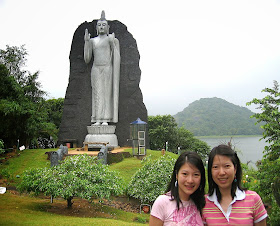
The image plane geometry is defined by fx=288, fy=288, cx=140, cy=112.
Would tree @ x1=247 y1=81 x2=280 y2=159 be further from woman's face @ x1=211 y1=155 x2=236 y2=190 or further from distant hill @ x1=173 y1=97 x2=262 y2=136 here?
distant hill @ x1=173 y1=97 x2=262 y2=136

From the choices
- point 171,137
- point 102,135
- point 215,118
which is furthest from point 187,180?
point 215,118

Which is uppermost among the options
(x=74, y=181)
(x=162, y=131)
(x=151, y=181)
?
(x=162, y=131)

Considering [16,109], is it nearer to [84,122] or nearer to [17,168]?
[17,168]

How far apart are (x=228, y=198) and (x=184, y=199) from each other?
0.32m

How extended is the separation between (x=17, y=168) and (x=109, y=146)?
341cm

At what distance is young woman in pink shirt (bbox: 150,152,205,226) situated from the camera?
2.02 meters

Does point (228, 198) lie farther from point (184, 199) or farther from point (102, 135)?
point (102, 135)

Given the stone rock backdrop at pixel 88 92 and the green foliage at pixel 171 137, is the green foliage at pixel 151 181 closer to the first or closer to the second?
the stone rock backdrop at pixel 88 92

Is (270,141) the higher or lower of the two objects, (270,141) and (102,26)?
the lower

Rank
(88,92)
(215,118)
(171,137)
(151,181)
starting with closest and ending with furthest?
(151,181) < (88,92) < (171,137) < (215,118)

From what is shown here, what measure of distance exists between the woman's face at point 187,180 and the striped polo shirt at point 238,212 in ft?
0.52

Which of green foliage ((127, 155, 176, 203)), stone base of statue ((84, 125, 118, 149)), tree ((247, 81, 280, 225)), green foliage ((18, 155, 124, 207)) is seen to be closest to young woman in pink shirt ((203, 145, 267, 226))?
tree ((247, 81, 280, 225))

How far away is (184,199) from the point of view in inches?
83.8

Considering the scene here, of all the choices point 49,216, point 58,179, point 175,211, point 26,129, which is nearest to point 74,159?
point 58,179
